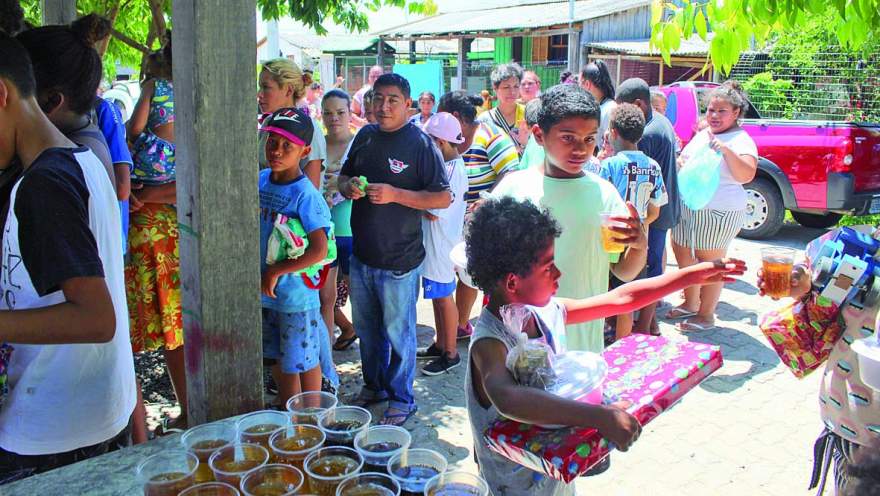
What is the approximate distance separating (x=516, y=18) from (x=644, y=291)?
900 inches

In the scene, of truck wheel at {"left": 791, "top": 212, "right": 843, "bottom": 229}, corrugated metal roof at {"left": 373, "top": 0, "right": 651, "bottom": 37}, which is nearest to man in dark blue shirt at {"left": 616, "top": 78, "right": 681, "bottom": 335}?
truck wheel at {"left": 791, "top": 212, "right": 843, "bottom": 229}

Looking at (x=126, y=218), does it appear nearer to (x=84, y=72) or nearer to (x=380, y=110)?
(x=84, y=72)

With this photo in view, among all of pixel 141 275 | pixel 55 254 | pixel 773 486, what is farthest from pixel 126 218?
pixel 773 486

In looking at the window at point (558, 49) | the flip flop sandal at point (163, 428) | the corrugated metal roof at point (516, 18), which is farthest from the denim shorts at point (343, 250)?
the window at point (558, 49)

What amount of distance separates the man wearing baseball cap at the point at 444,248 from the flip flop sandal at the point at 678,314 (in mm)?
2499

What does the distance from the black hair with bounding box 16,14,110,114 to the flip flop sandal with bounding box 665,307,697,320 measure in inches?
229

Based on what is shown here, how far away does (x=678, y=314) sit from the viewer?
6.99 metres

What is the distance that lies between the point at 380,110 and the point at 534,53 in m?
23.5

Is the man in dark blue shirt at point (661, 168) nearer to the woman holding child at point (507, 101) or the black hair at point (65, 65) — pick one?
the woman holding child at point (507, 101)

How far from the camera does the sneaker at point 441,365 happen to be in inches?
218

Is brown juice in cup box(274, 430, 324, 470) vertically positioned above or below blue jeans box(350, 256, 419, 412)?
above

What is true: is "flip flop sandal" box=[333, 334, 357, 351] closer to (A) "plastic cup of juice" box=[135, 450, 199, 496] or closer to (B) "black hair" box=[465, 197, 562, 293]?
(B) "black hair" box=[465, 197, 562, 293]

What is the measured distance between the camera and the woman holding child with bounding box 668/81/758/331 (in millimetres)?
6324

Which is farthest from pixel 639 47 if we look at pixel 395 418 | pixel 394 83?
pixel 395 418
